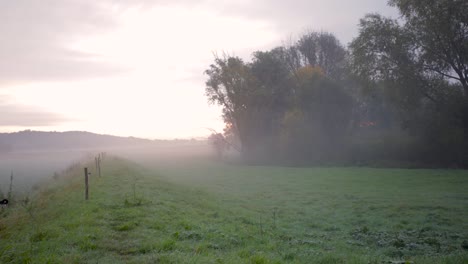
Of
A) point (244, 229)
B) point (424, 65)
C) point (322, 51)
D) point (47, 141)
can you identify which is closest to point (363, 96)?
point (424, 65)

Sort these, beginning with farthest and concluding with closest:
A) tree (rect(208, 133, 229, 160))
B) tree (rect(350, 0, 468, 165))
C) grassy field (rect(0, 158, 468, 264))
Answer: tree (rect(208, 133, 229, 160)) → tree (rect(350, 0, 468, 165)) → grassy field (rect(0, 158, 468, 264))

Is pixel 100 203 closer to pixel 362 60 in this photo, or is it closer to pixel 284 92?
pixel 362 60

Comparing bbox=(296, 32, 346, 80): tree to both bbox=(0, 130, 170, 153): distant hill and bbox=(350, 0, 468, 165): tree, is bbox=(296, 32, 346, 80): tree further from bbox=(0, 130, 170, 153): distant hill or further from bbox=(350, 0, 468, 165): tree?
bbox=(0, 130, 170, 153): distant hill

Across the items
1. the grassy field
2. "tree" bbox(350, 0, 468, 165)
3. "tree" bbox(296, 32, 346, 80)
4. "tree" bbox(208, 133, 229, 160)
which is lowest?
the grassy field

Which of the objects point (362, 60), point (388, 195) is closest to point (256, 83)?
point (362, 60)

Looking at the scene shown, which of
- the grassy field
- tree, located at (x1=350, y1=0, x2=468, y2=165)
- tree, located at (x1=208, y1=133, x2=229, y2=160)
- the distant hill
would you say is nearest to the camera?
the grassy field

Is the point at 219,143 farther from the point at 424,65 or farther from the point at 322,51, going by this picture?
the point at 424,65

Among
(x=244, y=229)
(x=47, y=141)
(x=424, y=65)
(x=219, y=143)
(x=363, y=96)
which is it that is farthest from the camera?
(x=47, y=141)

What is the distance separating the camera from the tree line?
35781 mm

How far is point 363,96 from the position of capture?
44.1 m

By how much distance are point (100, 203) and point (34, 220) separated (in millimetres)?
2439

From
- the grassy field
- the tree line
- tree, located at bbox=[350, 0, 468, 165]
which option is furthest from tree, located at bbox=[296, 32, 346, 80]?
the grassy field

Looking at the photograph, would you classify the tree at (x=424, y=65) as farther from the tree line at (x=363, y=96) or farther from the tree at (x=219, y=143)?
the tree at (x=219, y=143)

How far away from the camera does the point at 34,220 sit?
14164 millimetres
